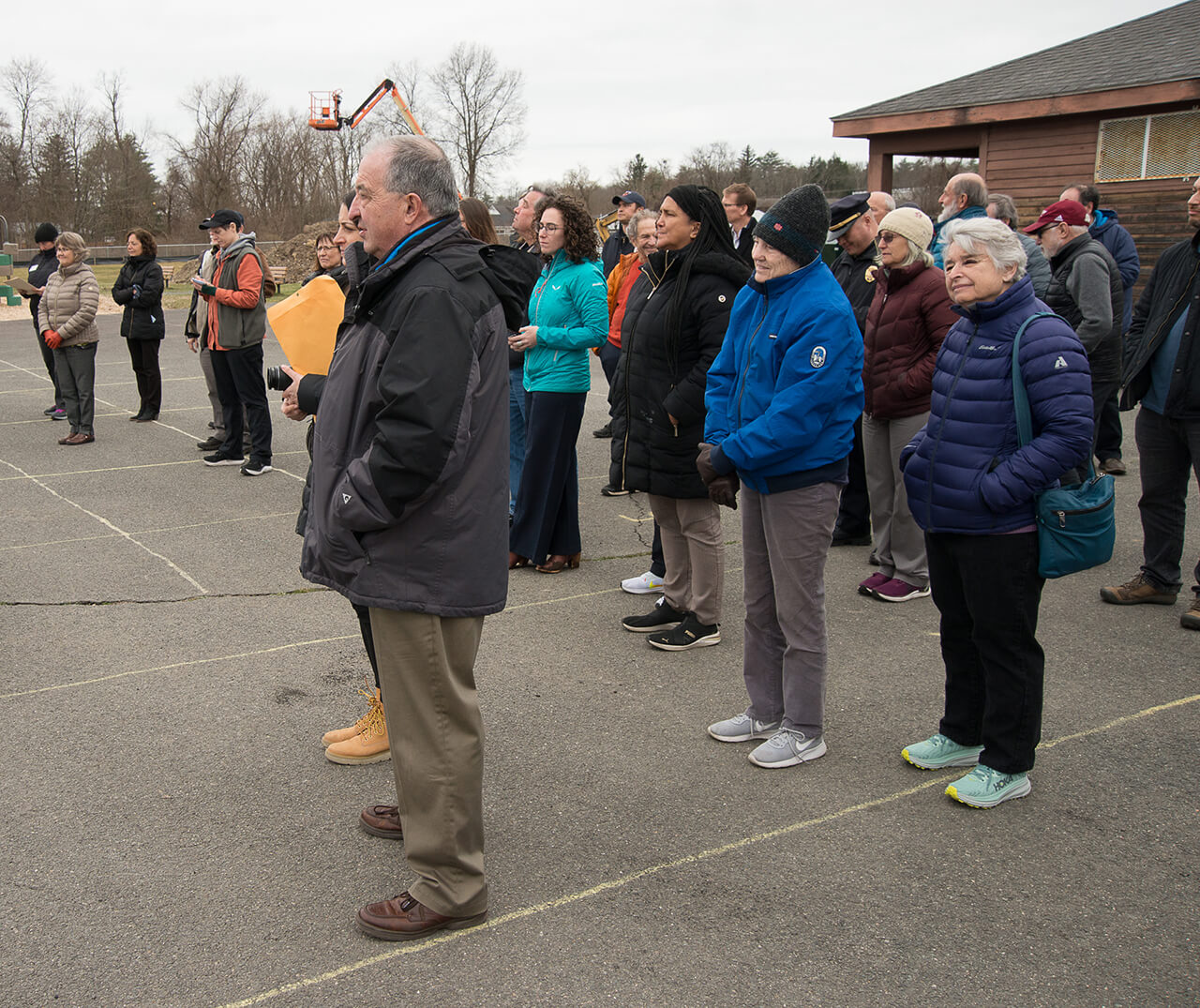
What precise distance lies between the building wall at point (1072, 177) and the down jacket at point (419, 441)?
607 inches

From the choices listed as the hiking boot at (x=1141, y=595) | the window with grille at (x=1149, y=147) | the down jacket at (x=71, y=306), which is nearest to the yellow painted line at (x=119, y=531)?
the down jacket at (x=71, y=306)

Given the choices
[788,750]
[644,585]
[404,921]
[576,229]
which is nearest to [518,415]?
[576,229]

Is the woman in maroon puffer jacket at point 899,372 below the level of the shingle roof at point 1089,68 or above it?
below

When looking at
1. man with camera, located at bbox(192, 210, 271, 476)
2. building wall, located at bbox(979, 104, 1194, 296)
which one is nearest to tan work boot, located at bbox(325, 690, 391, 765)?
man with camera, located at bbox(192, 210, 271, 476)

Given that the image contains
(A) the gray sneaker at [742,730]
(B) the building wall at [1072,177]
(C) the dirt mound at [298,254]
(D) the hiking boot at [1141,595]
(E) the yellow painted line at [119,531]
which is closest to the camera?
(A) the gray sneaker at [742,730]

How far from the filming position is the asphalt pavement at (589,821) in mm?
2793

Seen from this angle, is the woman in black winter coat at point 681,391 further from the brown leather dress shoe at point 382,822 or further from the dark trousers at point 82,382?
the dark trousers at point 82,382

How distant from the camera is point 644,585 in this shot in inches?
237

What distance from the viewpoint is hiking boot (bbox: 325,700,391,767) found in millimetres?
3957

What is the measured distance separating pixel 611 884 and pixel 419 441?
4.94ft

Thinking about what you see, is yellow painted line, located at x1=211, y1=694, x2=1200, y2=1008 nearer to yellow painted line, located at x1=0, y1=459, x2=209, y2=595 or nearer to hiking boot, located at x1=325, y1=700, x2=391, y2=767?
hiking boot, located at x1=325, y1=700, x2=391, y2=767

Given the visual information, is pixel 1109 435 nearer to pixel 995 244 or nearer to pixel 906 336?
pixel 906 336

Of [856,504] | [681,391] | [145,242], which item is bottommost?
[856,504]

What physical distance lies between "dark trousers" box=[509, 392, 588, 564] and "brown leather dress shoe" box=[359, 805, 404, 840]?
283 centimetres
